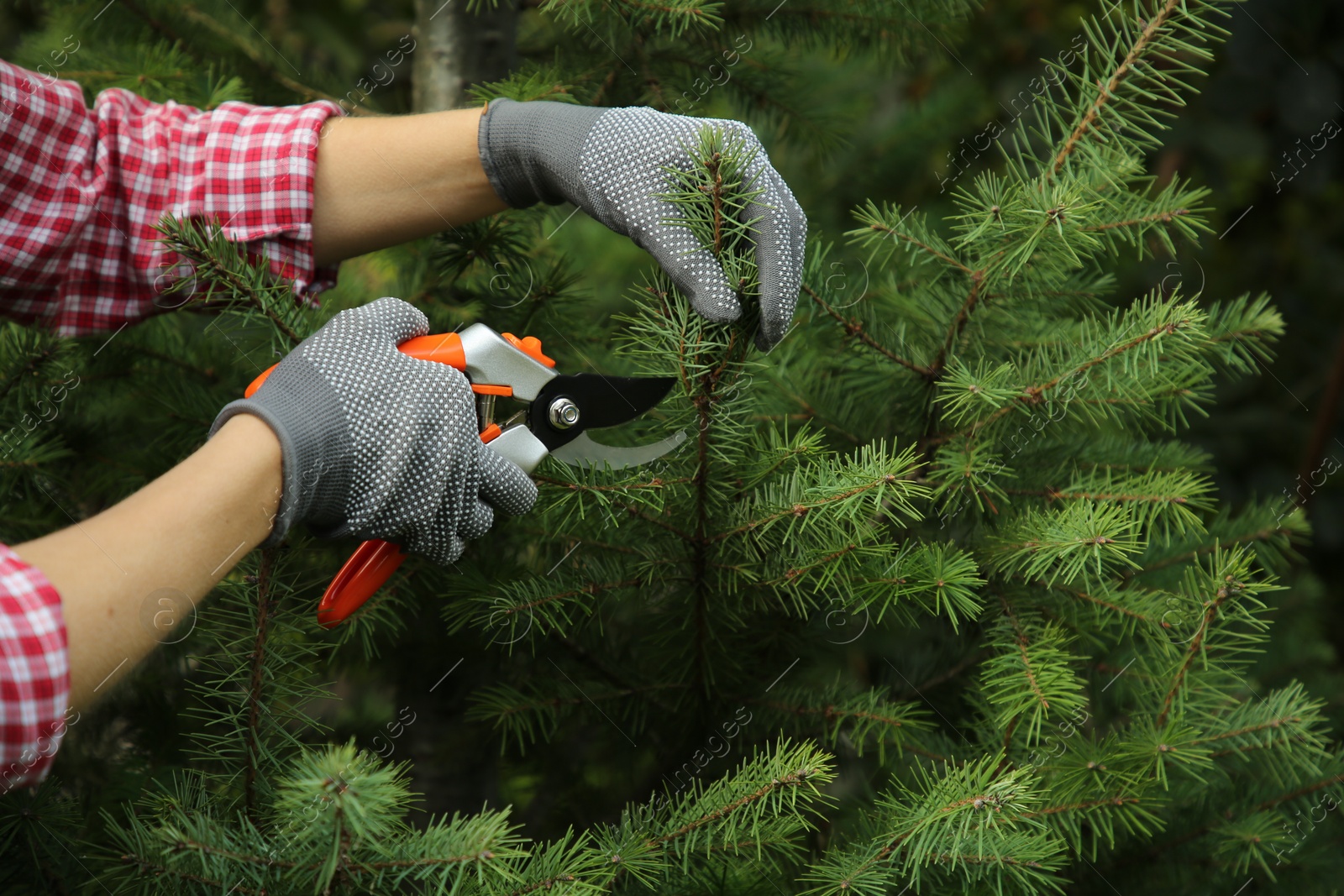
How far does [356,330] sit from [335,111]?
361mm

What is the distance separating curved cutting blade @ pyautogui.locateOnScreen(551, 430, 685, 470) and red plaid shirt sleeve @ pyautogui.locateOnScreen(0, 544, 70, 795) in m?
0.38

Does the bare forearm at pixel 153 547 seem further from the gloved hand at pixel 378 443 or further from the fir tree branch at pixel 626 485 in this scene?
the fir tree branch at pixel 626 485

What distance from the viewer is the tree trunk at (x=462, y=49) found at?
111cm

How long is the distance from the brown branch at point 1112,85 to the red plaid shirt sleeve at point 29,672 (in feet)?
2.59

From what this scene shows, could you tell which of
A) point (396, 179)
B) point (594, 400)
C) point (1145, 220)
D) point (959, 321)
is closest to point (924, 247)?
point (959, 321)

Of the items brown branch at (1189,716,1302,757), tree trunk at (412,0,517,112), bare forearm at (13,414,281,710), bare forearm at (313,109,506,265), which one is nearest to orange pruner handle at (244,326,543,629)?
bare forearm at (13,414,281,710)

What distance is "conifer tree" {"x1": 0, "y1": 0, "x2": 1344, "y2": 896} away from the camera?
67cm

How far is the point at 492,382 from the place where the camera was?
772 mm

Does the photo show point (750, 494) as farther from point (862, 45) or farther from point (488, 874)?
point (862, 45)

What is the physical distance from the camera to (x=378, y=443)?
70 centimetres

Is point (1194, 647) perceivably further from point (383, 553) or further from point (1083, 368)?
point (383, 553)

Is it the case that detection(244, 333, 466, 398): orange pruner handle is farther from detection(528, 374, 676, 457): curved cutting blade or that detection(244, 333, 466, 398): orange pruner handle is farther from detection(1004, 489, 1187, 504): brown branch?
detection(1004, 489, 1187, 504): brown branch

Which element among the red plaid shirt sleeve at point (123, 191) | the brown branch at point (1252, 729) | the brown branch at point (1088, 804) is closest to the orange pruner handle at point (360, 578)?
the red plaid shirt sleeve at point (123, 191)

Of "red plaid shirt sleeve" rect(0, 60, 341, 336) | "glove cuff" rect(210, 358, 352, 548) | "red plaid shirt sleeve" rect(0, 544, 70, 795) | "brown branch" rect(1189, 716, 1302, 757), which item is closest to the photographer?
"red plaid shirt sleeve" rect(0, 544, 70, 795)
